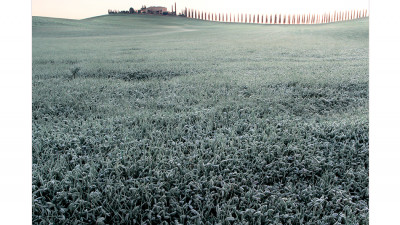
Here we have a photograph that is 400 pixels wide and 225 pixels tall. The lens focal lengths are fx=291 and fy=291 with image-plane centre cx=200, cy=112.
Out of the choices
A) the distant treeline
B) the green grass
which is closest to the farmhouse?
the green grass

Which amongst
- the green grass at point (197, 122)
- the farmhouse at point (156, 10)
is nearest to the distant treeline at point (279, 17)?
the green grass at point (197, 122)

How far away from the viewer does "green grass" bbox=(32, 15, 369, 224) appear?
1594 mm

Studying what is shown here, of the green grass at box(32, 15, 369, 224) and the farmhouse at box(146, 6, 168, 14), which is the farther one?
the farmhouse at box(146, 6, 168, 14)

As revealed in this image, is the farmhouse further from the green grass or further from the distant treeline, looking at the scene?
the distant treeline

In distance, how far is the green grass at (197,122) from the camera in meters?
1.59

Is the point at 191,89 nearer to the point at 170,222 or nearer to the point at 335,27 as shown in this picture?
the point at 170,222

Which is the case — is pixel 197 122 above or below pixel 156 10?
below

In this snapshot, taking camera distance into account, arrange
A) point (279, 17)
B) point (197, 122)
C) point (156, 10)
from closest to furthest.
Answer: point (197, 122) < point (156, 10) < point (279, 17)

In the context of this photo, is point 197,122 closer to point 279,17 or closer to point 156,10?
point 156,10

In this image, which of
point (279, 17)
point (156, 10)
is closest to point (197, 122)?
point (156, 10)

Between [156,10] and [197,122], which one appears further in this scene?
[156,10]

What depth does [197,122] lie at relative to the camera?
7.36ft

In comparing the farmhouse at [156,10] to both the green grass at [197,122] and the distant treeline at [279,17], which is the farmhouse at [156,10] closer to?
the green grass at [197,122]

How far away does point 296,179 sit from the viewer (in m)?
1.77
